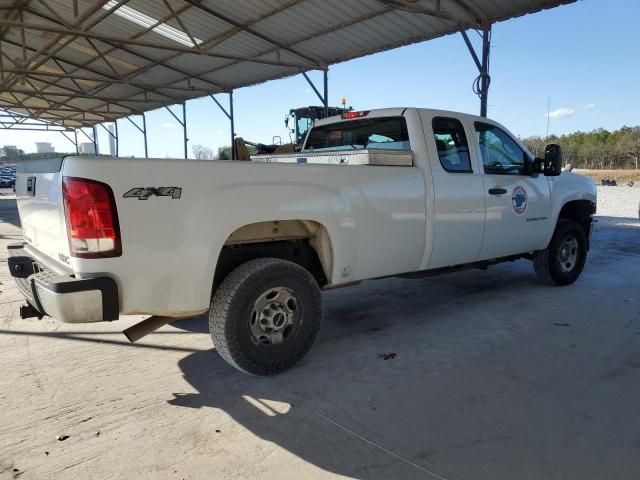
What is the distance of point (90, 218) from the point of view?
2.48 metres

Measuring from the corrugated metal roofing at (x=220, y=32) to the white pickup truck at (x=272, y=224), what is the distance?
18.9ft

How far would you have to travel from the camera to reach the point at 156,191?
260cm

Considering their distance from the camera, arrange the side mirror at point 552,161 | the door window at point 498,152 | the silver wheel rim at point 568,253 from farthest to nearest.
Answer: the silver wheel rim at point 568,253
the side mirror at point 552,161
the door window at point 498,152

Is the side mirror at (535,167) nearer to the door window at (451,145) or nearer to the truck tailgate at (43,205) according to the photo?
the door window at (451,145)

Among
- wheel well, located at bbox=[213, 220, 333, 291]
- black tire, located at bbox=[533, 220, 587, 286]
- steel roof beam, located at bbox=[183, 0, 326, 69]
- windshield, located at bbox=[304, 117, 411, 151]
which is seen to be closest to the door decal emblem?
black tire, located at bbox=[533, 220, 587, 286]

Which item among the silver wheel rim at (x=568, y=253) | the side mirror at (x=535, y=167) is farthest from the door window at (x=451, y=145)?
the silver wheel rim at (x=568, y=253)

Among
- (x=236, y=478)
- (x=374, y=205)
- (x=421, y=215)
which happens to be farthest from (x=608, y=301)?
(x=236, y=478)

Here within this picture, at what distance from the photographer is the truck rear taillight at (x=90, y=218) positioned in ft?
8.04

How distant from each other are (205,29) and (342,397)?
12.1 m

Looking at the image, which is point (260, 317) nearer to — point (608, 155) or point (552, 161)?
point (552, 161)

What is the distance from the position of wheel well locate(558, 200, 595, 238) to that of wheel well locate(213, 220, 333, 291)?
3836 mm

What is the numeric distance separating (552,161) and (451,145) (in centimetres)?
145

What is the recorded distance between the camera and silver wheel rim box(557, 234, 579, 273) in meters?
5.73

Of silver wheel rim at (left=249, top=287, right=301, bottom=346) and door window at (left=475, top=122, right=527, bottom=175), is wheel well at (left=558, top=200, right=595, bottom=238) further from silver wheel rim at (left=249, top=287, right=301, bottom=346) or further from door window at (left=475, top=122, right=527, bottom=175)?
silver wheel rim at (left=249, top=287, right=301, bottom=346)
